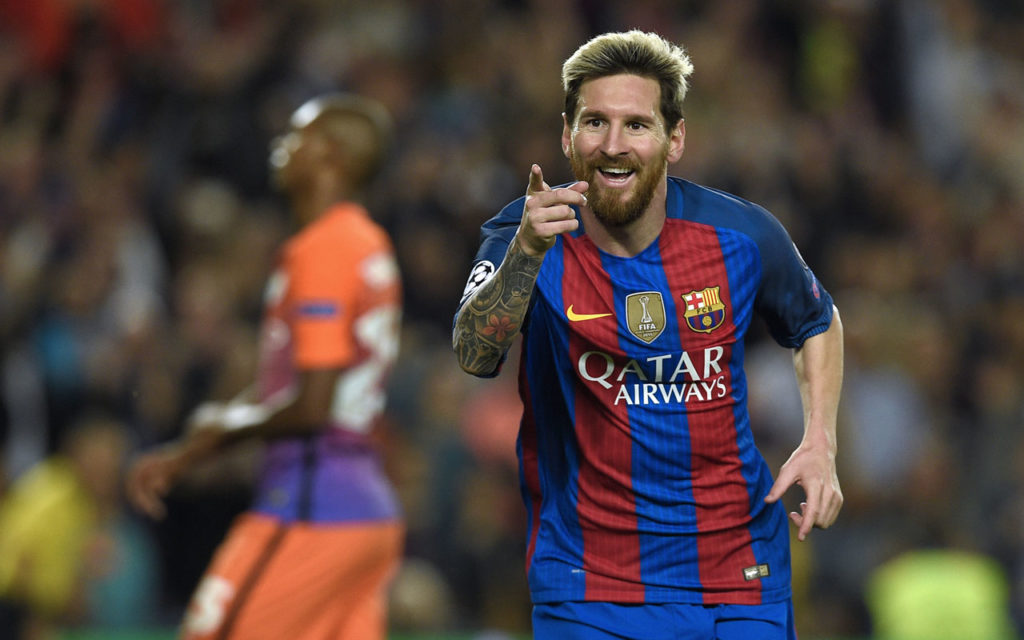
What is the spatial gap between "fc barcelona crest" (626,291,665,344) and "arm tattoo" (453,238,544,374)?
0.38m

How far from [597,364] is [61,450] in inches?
211

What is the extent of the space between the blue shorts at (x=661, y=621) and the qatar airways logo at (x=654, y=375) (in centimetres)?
52

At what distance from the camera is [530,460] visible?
3.89 meters

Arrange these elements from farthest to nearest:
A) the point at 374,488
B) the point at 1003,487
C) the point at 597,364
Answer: the point at 1003,487
the point at 374,488
the point at 597,364

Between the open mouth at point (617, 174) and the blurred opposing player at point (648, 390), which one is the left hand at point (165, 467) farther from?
the open mouth at point (617, 174)

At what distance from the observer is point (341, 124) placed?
5816mm

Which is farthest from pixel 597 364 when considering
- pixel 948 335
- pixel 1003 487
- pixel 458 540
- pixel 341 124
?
pixel 948 335

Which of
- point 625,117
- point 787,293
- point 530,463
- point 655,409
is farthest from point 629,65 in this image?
point 530,463

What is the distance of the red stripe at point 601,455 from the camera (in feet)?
12.1

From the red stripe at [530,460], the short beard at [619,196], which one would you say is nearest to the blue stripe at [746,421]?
the short beard at [619,196]

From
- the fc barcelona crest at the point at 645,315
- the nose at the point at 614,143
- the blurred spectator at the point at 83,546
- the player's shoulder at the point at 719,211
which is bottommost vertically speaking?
the blurred spectator at the point at 83,546

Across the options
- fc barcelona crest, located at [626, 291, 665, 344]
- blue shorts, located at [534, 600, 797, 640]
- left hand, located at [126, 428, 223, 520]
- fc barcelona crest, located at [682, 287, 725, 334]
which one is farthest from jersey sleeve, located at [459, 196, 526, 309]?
left hand, located at [126, 428, 223, 520]

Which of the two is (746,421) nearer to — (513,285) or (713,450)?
(713,450)

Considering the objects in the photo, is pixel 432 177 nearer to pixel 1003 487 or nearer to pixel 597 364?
pixel 1003 487
